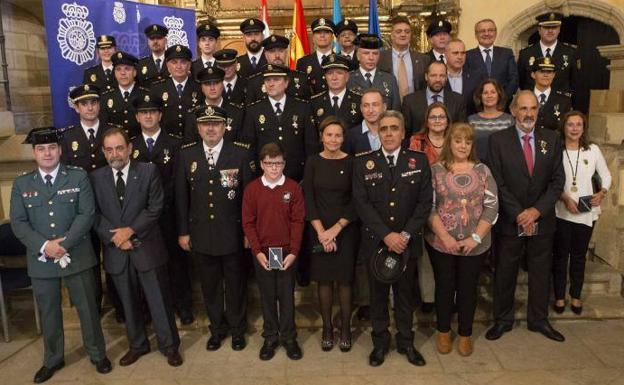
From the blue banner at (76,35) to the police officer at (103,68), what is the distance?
0.59 ft

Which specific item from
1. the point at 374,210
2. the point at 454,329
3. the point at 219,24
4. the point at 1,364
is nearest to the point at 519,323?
the point at 454,329

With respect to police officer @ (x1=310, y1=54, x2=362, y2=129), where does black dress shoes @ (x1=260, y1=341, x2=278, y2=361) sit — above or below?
below

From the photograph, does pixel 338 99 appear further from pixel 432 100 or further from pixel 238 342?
pixel 238 342

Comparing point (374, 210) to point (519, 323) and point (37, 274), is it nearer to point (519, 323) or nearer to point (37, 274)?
point (519, 323)

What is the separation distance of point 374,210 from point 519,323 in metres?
1.73

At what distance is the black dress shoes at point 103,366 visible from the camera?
3.96m

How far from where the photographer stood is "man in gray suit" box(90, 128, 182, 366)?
3832 mm

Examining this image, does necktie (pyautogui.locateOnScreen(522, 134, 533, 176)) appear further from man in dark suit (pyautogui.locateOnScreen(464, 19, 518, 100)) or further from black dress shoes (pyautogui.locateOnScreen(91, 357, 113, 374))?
black dress shoes (pyautogui.locateOnScreen(91, 357, 113, 374))

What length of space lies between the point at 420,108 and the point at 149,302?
100 inches

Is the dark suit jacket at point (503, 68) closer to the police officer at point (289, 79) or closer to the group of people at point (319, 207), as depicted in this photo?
the group of people at point (319, 207)

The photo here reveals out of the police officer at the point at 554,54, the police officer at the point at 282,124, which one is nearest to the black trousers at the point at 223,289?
the police officer at the point at 282,124

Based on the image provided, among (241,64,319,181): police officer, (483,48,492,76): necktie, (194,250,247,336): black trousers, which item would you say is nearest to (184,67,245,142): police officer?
(241,64,319,181): police officer

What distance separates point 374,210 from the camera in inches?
149

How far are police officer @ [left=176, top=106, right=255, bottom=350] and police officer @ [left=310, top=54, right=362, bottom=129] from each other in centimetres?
79
